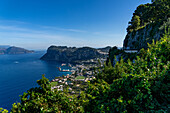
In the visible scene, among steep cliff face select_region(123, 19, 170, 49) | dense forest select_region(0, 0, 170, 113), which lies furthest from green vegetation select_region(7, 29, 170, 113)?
steep cliff face select_region(123, 19, 170, 49)

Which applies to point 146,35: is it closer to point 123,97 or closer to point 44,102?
point 123,97

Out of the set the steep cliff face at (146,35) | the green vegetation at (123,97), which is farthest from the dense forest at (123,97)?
the steep cliff face at (146,35)

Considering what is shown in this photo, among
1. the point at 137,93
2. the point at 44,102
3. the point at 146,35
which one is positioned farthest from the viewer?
the point at 146,35

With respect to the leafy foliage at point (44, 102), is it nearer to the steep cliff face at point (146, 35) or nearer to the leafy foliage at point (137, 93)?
the leafy foliage at point (137, 93)

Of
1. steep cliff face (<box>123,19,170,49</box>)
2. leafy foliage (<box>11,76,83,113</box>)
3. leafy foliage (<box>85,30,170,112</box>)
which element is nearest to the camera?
leafy foliage (<box>85,30,170,112</box>)

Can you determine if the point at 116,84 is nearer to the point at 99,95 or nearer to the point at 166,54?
the point at 99,95

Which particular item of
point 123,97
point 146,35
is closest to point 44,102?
point 123,97

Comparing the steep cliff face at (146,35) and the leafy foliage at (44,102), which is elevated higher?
the steep cliff face at (146,35)

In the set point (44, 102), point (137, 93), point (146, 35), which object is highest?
point (146, 35)

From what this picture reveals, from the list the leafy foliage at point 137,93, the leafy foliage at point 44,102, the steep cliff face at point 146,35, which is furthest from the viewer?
the steep cliff face at point 146,35

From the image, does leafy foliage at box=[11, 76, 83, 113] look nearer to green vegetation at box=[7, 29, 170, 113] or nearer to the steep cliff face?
green vegetation at box=[7, 29, 170, 113]

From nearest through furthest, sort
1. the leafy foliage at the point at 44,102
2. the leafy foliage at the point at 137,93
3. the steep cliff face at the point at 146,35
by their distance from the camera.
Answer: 1. the leafy foliage at the point at 137,93
2. the leafy foliage at the point at 44,102
3. the steep cliff face at the point at 146,35
